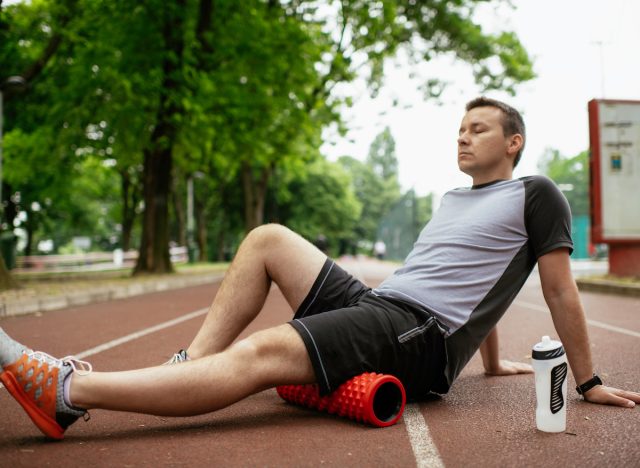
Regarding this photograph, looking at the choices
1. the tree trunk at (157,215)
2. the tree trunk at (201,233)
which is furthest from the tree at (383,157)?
the tree trunk at (157,215)

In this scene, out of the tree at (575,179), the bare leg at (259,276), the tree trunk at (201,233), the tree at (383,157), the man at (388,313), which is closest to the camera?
the man at (388,313)

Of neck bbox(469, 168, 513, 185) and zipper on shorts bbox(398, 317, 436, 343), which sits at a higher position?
neck bbox(469, 168, 513, 185)

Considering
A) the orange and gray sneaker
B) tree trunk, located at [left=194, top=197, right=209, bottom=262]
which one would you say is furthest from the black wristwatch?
tree trunk, located at [left=194, top=197, right=209, bottom=262]

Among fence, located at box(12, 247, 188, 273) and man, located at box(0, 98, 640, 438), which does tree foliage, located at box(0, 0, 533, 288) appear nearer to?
fence, located at box(12, 247, 188, 273)

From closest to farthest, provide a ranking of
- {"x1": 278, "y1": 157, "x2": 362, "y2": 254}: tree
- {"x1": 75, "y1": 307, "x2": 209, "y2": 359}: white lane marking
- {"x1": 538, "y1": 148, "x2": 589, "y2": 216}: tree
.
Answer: {"x1": 75, "y1": 307, "x2": 209, "y2": 359}: white lane marking
{"x1": 278, "y1": 157, "x2": 362, "y2": 254}: tree
{"x1": 538, "y1": 148, "x2": 589, "y2": 216}: tree

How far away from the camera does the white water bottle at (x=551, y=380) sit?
3.05 m

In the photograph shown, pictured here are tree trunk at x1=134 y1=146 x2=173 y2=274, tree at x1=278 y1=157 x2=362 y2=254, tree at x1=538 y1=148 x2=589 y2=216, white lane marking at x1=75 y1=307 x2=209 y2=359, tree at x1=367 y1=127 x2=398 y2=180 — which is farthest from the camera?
tree at x1=367 y1=127 x2=398 y2=180

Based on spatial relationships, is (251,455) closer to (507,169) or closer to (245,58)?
(507,169)

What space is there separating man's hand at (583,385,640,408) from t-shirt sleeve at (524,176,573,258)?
79cm

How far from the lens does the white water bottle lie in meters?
3.05

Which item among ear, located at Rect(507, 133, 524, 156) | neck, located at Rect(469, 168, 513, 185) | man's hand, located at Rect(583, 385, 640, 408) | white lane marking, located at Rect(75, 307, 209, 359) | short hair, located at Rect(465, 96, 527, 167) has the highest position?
short hair, located at Rect(465, 96, 527, 167)

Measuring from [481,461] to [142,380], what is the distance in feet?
Result: 4.63

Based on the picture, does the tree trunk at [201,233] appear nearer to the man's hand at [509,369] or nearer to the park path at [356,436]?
the man's hand at [509,369]

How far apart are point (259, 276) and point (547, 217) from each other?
1500 millimetres
